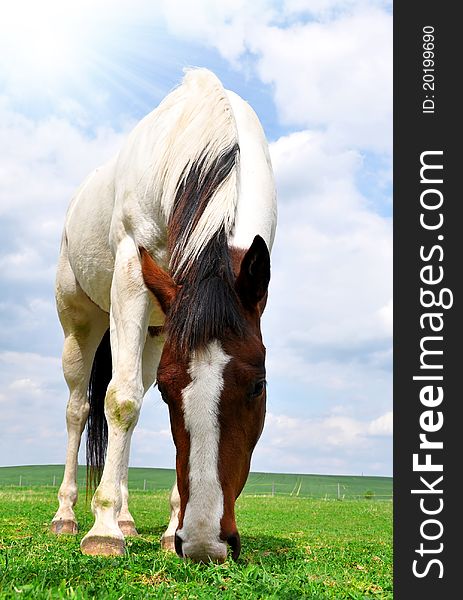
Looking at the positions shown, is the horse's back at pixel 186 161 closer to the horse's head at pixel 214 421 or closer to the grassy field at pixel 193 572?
the horse's head at pixel 214 421

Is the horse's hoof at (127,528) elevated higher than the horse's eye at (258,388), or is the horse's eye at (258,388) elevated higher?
the horse's eye at (258,388)

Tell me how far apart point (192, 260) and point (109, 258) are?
312cm

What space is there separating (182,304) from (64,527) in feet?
15.2

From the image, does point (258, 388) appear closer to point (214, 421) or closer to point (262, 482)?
point (214, 421)

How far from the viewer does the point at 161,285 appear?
479 centimetres

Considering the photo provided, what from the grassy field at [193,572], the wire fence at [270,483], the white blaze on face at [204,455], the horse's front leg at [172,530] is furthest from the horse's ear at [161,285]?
the wire fence at [270,483]

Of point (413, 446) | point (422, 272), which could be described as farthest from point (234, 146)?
point (413, 446)

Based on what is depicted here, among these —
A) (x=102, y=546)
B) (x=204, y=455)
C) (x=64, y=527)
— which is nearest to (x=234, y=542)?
(x=204, y=455)

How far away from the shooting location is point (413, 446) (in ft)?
14.4

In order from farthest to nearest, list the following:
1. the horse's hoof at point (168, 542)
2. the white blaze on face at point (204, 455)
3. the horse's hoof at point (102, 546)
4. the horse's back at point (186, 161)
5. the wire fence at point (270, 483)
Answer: the wire fence at point (270, 483) → the horse's hoof at point (168, 542) → the horse's back at point (186, 161) → the horse's hoof at point (102, 546) → the white blaze on face at point (204, 455)

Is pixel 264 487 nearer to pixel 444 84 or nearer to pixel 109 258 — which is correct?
pixel 109 258

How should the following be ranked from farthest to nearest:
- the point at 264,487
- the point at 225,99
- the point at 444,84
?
the point at 264,487 → the point at 225,99 → the point at 444,84

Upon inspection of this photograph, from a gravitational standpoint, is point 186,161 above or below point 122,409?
above

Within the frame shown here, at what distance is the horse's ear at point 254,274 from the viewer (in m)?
4.45
